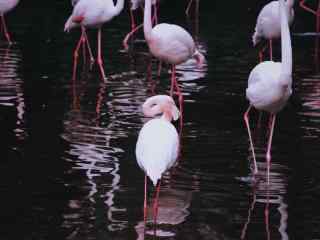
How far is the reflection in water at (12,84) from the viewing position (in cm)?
993

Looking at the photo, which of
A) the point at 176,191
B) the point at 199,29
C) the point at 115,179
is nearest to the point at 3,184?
the point at 115,179

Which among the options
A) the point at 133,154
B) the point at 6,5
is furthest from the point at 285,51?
the point at 6,5

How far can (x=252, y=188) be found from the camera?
24.3 ft

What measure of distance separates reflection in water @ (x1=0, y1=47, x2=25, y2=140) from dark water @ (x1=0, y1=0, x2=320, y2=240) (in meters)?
0.02

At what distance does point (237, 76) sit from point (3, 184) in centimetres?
609

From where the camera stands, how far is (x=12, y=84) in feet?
39.0

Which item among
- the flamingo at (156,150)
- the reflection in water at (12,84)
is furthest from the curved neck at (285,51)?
the reflection in water at (12,84)

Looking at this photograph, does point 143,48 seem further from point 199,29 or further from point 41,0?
point 41,0

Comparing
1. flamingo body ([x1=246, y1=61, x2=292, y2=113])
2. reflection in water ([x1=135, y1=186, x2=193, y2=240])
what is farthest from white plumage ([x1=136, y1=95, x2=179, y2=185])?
flamingo body ([x1=246, y1=61, x2=292, y2=113])

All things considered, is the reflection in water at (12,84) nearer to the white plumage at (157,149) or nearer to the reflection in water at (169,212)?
the reflection in water at (169,212)

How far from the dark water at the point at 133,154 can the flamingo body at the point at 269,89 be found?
0.60m

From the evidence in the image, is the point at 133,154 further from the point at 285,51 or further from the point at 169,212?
the point at 285,51

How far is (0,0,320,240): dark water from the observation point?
6.48 m

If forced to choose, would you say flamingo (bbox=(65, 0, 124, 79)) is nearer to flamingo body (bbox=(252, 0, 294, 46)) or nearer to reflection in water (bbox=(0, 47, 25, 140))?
reflection in water (bbox=(0, 47, 25, 140))
